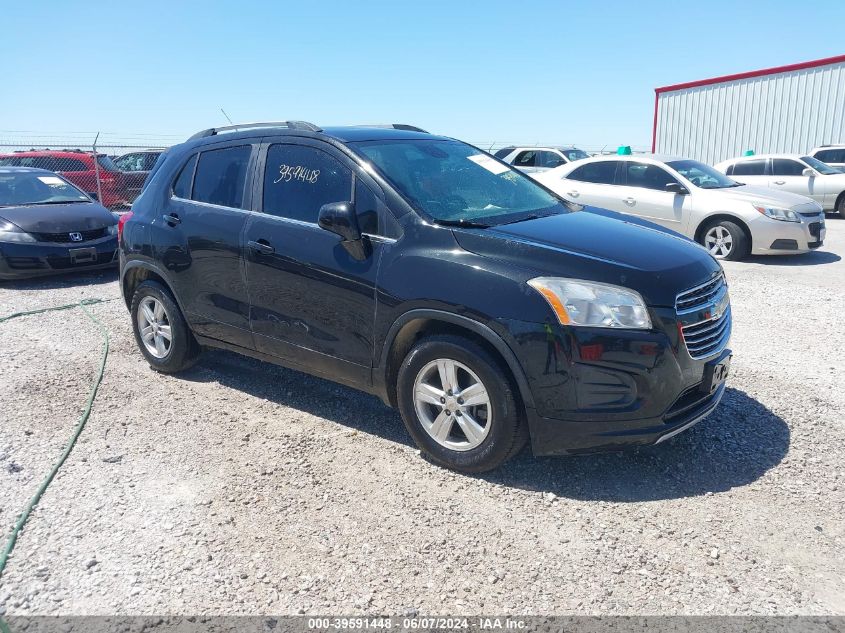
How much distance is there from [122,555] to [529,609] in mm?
1798

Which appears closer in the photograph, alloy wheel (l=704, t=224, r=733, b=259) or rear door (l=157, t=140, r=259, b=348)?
rear door (l=157, t=140, r=259, b=348)

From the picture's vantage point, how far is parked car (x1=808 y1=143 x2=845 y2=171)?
1720 cm

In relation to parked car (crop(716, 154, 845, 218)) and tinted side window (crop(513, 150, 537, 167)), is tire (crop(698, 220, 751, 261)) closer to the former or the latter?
parked car (crop(716, 154, 845, 218))

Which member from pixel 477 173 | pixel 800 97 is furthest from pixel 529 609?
pixel 800 97

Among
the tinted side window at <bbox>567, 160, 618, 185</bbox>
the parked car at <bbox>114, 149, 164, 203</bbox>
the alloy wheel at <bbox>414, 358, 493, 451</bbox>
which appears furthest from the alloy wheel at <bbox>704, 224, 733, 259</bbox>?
the parked car at <bbox>114, 149, 164, 203</bbox>

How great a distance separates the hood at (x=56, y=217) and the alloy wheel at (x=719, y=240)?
28.4 ft

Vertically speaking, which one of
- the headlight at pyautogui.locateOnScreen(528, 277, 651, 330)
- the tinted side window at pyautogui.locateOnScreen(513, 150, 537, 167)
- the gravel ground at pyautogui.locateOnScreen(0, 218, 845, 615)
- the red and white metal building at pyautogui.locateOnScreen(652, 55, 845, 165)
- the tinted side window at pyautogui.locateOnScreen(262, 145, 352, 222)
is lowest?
the gravel ground at pyautogui.locateOnScreen(0, 218, 845, 615)

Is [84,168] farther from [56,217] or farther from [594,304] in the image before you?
[594,304]

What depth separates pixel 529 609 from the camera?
107 inches

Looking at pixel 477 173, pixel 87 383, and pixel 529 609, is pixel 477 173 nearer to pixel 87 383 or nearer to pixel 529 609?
pixel 529 609

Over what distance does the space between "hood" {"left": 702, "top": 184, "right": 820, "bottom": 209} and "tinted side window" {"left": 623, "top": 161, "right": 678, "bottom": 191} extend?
2.18 ft

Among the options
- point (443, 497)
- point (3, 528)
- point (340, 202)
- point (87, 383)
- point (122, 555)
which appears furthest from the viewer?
point (87, 383)

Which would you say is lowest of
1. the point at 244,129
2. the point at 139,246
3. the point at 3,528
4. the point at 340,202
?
the point at 3,528

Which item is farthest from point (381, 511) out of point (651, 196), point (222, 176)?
point (651, 196)
